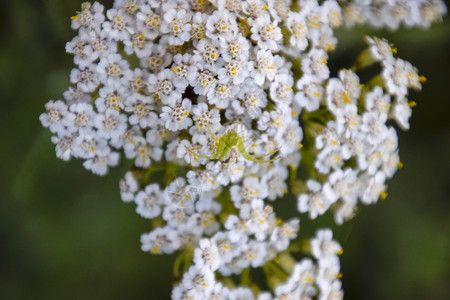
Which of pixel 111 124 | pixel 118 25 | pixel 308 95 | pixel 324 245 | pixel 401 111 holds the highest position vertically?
pixel 118 25

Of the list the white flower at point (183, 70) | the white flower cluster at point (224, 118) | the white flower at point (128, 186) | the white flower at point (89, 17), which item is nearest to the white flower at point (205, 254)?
the white flower cluster at point (224, 118)

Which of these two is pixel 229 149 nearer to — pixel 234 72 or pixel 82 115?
pixel 234 72

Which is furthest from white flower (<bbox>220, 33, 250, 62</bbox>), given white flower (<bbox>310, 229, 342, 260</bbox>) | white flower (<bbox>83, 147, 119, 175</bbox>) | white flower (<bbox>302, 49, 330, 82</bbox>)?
white flower (<bbox>310, 229, 342, 260</bbox>)

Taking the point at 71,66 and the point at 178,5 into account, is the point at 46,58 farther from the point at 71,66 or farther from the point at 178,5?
the point at 178,5

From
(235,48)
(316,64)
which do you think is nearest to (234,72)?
(235,48)

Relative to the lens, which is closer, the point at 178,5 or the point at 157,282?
the point at 178,5

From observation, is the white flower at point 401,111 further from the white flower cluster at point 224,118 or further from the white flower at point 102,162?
the white flower at point 102,162

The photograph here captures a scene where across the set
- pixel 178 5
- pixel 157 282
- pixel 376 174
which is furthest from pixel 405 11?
pixel 157 282

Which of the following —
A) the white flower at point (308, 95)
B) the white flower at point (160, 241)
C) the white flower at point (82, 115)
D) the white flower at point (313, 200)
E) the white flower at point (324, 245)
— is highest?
the white flower at point (82, 115)

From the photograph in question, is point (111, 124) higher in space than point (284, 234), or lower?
higher
